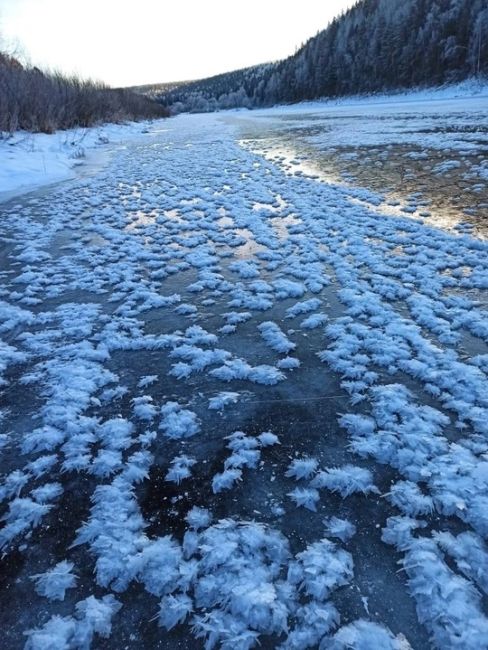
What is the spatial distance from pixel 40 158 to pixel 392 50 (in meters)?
65.1

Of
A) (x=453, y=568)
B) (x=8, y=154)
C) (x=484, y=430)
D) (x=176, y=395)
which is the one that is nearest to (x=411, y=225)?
(x=484, y=430)

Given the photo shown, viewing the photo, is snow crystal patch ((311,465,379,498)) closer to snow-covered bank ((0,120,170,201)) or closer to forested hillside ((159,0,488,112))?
snow-covered bank ((0,120,170,201))

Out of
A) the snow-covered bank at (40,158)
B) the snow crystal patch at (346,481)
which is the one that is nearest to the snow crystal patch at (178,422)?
the snow crystal patch at (346,481)

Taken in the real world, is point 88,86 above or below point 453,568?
above

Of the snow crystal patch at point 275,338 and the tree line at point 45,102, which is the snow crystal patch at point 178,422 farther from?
the tree line at point 45,102

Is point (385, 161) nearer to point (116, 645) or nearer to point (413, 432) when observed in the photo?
point (413, 432)

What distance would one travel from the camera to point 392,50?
59031mm

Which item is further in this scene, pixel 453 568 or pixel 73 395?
pixel 73 395

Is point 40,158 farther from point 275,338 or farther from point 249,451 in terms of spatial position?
point 249,451

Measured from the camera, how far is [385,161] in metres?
10.4

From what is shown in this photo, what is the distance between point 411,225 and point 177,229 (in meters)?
3.59

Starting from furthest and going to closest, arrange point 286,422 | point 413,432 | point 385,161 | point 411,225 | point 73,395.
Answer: point 385,161 < point 411,225 < point 73,395 < point 286,422 < point 413,432

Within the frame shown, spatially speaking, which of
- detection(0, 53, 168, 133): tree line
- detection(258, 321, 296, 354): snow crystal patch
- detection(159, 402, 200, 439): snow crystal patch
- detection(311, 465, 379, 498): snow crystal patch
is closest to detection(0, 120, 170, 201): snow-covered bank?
detection(0, 53, 168, 133): tree line

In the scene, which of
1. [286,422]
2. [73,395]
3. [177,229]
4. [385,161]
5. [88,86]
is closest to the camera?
[286,422]
